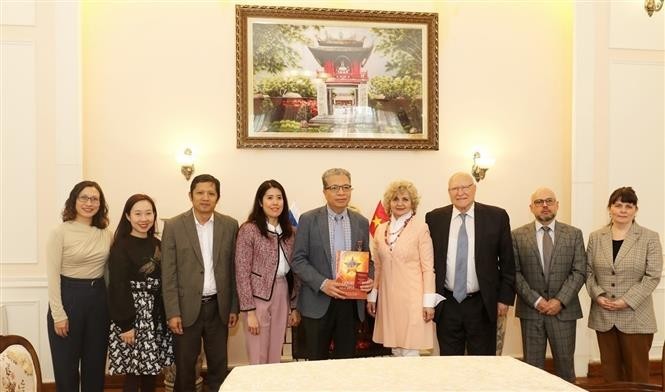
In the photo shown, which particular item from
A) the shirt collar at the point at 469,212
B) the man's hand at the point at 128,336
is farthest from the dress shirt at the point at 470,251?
the man's hand at the point at 128,336

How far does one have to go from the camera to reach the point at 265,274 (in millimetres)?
3672

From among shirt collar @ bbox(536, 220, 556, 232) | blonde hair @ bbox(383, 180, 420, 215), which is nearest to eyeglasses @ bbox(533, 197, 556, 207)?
shirt collar @ bbox(536, 220, 556, 232)

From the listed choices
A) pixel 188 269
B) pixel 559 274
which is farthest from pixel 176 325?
pixel 559 274

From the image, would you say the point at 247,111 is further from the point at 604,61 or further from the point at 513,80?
the point at 604,61

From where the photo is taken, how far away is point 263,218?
377 cm

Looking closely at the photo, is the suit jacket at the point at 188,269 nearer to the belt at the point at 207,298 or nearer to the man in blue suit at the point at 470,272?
the belt at the point at 207,298

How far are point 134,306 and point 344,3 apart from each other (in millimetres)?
3381

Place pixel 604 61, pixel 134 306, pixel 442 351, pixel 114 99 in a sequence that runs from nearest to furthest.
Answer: pixel 134 306
pixel 442 351
pixel 114 99
pixel 604 61

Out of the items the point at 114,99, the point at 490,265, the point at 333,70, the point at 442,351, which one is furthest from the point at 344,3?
the point at 442,351

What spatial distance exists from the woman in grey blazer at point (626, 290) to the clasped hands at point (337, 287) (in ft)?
5.55

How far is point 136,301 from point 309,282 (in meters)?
1.16

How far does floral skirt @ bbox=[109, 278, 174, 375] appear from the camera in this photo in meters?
3.58

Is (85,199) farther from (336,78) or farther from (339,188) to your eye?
(336,78)

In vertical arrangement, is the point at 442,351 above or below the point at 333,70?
below
